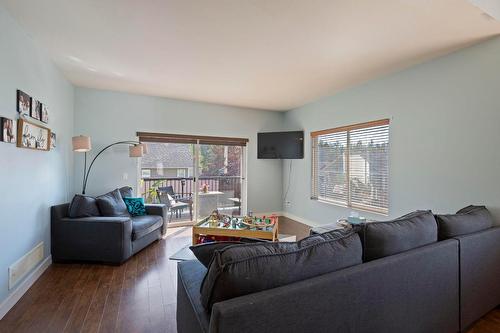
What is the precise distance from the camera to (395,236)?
1.56 meters

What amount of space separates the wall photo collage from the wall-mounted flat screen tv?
3714 millimetres

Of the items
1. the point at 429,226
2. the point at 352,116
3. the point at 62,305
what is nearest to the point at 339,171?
the point at 352,116

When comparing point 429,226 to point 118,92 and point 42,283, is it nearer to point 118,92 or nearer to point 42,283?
point 42,283

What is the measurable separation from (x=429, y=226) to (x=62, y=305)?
3115 millimetres

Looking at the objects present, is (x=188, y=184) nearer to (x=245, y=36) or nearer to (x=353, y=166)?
(x=353, y=166)

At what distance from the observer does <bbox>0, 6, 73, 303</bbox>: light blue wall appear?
2.12 meters

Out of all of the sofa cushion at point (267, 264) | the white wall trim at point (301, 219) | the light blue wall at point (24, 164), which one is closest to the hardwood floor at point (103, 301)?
the light blue wall at point (24, 164)

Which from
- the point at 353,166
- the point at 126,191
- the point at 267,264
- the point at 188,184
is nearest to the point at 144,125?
the point at 126,191

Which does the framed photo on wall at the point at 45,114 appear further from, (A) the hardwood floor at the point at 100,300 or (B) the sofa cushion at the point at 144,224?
(A) the hardwood floor at the point at 100,300

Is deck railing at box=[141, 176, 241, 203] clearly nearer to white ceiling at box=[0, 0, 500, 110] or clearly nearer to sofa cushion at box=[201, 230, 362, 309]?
white ceiling at box=[0, 0, 500, 110]

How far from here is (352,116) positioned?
4094mm

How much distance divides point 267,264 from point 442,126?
292 cm

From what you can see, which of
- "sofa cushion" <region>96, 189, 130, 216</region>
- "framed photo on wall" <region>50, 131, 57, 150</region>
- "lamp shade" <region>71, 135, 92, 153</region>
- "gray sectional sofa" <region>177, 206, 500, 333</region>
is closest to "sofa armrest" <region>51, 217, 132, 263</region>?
"sofa cushion" <region>96, 189, 130, 216</region>

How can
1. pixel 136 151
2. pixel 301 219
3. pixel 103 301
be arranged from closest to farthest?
1. pixel 103 301
2. pixel 136 151
3. pixel 301 219
